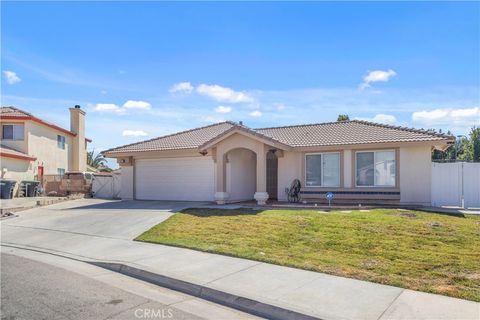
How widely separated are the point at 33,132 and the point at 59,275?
26.6 m

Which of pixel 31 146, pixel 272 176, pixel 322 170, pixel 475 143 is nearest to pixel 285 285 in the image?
pixel 322 170

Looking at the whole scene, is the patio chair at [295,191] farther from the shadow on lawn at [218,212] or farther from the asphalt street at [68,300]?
the asphalt street at [68,300]

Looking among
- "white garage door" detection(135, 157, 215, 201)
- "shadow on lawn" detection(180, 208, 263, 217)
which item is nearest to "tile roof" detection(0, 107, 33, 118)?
"white garage door" detection(135, 157, 215, 201)

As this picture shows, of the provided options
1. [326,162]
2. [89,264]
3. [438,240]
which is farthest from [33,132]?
[438,240]

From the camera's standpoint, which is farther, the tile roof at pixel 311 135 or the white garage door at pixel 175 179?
the white garage door at pixel 175 179

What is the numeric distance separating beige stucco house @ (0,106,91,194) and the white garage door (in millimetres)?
10406

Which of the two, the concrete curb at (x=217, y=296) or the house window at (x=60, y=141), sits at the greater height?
the house window at (x=60, y=141)

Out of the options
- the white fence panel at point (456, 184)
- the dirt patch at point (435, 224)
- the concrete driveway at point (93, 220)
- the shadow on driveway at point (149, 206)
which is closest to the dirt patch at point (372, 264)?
the dirt patch at point (435, 224)

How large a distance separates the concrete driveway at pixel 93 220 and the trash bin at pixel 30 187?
902cm

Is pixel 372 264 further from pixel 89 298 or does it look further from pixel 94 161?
pixel 94 161

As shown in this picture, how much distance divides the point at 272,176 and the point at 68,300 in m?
15.9

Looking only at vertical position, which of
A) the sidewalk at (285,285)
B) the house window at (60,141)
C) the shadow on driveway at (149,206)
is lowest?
the sidewalk at (285,285)

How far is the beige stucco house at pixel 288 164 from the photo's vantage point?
1756 cm

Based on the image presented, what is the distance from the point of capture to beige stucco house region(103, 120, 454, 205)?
57.6 feet
